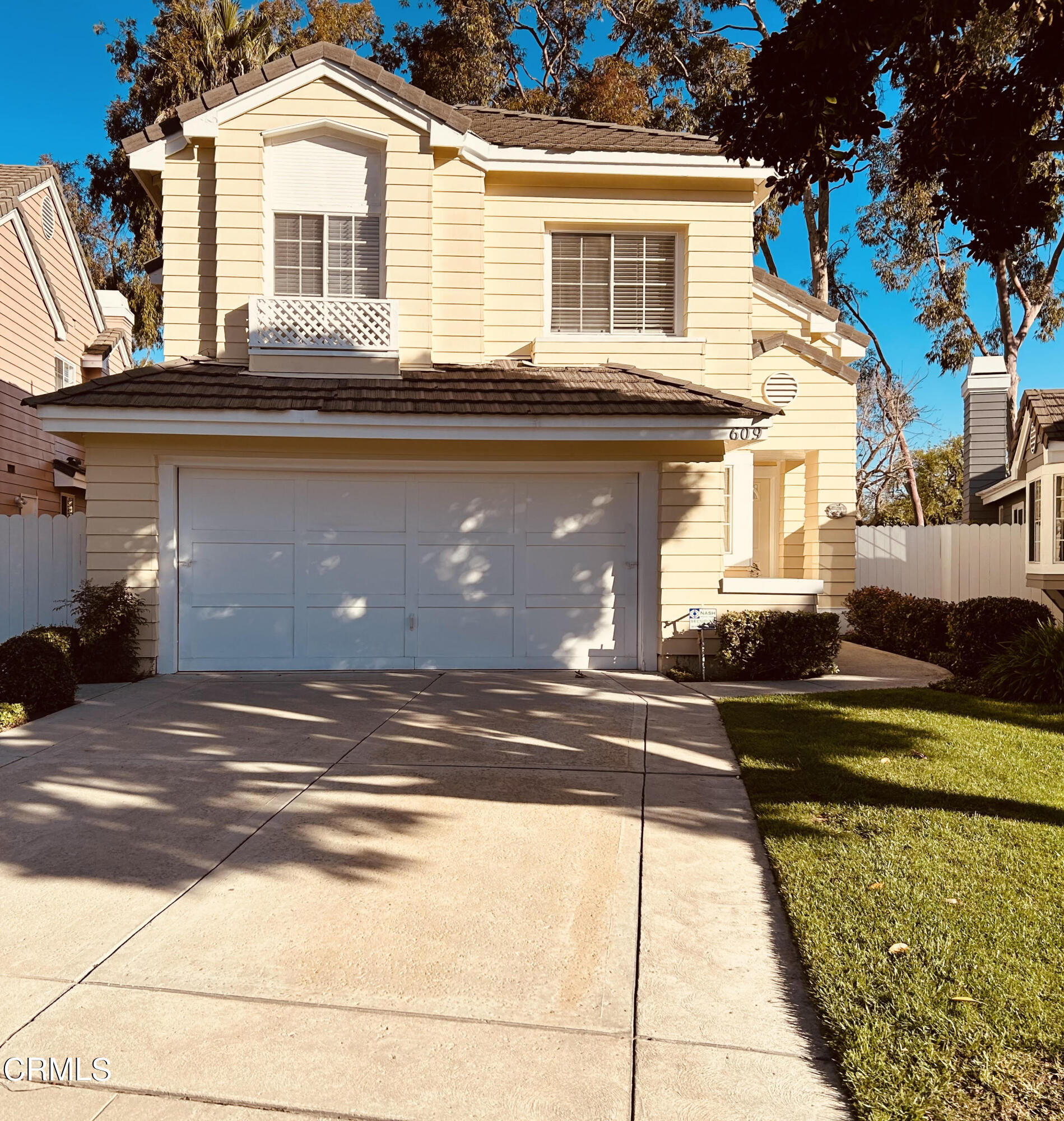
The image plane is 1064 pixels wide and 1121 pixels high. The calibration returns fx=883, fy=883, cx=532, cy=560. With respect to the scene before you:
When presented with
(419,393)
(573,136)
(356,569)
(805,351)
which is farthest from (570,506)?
(805,351)

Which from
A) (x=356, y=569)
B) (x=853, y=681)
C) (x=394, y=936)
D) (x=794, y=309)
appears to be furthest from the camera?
(x=794, y=309)

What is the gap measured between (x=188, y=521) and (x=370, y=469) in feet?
7.40

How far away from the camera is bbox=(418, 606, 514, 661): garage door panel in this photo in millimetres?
10969

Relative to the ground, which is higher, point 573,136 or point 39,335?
point 573,136

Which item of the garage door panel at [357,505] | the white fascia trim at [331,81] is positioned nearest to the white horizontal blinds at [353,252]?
the white fascia trim at [331,81]

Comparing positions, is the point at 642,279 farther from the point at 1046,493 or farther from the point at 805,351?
the point at 1046,493

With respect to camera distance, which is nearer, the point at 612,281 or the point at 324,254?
the point at 324,254

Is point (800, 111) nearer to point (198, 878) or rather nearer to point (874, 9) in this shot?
point (874, 9)

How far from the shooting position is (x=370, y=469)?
427 inches

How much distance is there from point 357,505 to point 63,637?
3.53m

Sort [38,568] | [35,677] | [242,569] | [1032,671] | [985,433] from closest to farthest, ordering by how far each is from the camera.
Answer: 1. [35,677]
2. [1032,671]
3. [242,569]
4. [38,568]
5. [985,433]

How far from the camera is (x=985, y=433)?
21609 millimetres

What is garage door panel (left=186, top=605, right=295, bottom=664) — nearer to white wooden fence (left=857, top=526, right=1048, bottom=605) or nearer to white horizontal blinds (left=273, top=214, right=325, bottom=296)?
white horizontal blinds (left=273, top=214, right=325, bottom=296)

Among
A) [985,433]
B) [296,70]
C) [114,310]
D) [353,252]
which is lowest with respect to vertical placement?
[985,433]
